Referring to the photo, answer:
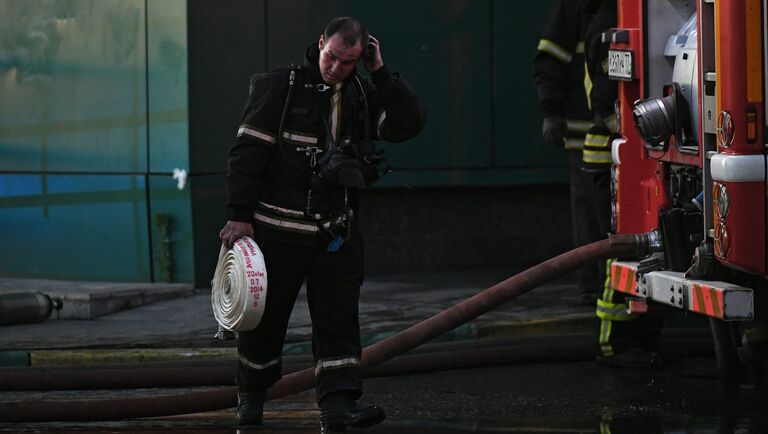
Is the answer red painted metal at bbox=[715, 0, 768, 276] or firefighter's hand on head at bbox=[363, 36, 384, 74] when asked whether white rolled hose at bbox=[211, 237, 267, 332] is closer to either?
firefighter's hand on head at bbox=[363, 36, 384, 74]

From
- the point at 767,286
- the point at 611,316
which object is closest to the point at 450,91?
the point at 611,316

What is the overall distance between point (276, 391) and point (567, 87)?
10.2 ft

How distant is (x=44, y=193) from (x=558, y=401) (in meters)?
4.89

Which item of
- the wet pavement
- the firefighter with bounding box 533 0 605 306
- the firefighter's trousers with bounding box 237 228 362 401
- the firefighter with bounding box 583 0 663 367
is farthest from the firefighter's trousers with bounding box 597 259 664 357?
the firefighter's trousers with bounding box 237 228 362 401

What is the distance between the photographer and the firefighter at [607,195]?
790 centimetres

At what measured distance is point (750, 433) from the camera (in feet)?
21.0

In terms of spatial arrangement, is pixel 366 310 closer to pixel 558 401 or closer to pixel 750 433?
pixel 558 401

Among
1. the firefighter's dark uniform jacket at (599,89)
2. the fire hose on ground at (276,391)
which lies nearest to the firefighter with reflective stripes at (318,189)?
the fire hose on ground at (276,391)

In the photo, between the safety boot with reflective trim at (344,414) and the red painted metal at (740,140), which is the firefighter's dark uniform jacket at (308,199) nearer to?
the safety boot with reflective trim at (344,414)

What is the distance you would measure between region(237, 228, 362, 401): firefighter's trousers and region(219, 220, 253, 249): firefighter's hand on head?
104mm

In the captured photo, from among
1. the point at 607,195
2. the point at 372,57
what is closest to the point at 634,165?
the point at 607,195

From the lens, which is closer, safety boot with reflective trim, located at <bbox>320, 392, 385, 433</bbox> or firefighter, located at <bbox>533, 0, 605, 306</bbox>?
safety boot with reflective trim, located at <bbox>320, 392, 385, 433</bbox>

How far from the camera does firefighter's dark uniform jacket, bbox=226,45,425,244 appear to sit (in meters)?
6.26

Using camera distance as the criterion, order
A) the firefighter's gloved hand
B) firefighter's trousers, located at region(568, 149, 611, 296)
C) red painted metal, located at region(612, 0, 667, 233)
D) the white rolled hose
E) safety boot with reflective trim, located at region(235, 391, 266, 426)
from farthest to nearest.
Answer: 1. firefighter's trousers, located at region(568, 149, 611, 296)
2. the firefighter's gloved hand
3. red painted metal, located at region(612, 0, 667, 233)
4. safety boot with reflective trim, located at region(235, 391, 266, 426)
5. the white rolled hose
